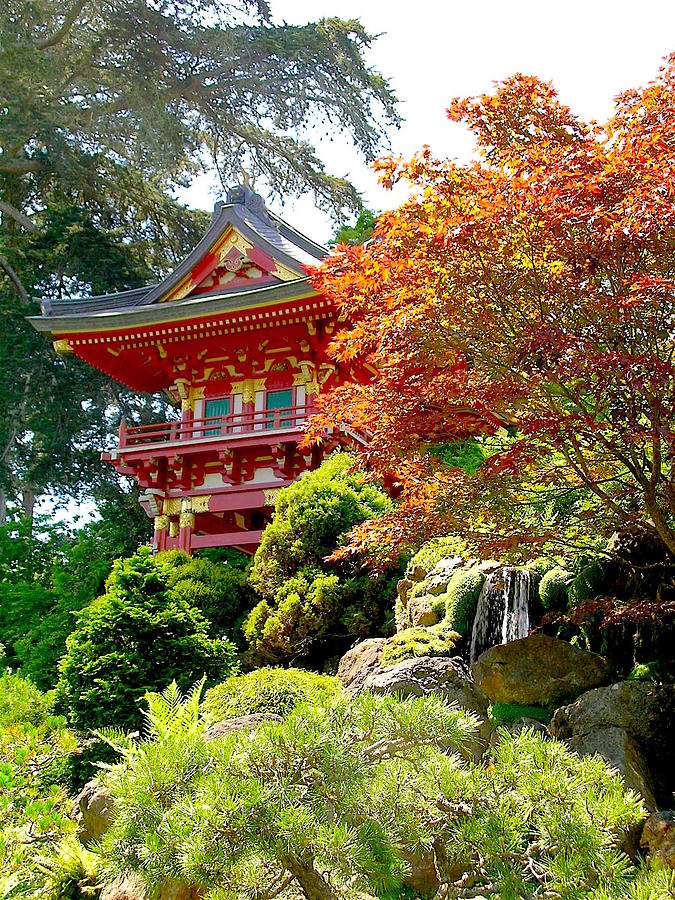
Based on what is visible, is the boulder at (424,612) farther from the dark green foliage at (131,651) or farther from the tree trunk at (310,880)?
the tree trunk at (310,880)

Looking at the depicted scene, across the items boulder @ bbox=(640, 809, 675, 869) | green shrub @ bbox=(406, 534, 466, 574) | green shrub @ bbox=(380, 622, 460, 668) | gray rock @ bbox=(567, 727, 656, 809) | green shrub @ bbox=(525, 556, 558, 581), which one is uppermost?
green shrub @ bbox=(406, 534, 466, 574)

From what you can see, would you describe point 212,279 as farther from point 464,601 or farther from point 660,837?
point 660,837

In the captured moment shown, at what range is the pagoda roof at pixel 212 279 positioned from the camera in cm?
1598

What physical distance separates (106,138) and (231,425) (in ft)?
45.9

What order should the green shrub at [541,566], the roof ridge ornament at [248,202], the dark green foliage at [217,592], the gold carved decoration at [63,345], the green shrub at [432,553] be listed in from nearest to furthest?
the green shrub at [541,566] < the green shrub at [432,553] < the dark green foliage at [217,592] < the gold carved decoration at [63,345] < the roof ridge ornament at [248,202]

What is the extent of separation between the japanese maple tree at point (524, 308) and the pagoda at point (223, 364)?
307 inches

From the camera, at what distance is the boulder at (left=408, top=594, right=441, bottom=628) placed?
9.09 meters

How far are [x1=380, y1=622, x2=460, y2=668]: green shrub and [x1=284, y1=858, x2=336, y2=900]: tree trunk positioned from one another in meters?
3.91

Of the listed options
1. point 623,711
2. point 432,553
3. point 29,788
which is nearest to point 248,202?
point 432,553

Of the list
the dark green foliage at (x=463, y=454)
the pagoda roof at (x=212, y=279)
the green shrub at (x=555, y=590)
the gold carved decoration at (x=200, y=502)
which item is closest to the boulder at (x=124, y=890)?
the green shrub at (x=555, y=590)

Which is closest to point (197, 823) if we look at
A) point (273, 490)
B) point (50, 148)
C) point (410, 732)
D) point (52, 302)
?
point (410, 732)

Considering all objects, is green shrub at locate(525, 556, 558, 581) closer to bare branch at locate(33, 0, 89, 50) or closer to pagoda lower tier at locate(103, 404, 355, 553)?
pagoda lower tier at locate(103, 404, 355, 553)

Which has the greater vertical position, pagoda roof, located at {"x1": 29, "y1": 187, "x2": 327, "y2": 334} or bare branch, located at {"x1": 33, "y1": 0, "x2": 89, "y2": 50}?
bare branch, located at {"x1": 33, "y1": 0, "x2": 89, "y2": 50}

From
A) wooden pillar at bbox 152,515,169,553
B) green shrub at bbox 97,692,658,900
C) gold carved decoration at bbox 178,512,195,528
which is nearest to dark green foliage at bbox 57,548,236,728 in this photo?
green shrub at bbox 97,692,658,900
